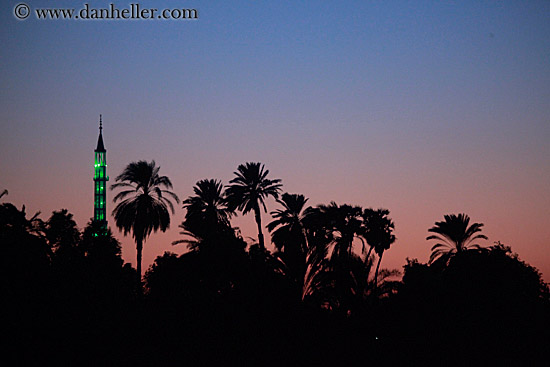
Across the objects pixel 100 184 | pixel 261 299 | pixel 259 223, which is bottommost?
pixel 261 299

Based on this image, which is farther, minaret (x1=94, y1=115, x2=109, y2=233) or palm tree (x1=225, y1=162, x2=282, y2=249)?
minaret (x1=94, y1=115, x2=109, y2=233)

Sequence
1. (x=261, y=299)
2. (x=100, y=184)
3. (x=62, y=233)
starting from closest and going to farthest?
1. (x=261, y=299)
2. (x=62, y=233)
3. (x=100, y=184)

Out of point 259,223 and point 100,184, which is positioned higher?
point 100,184

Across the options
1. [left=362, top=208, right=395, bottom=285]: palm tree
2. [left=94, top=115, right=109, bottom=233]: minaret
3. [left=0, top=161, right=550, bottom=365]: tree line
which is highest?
[left=94, top=115, right=109, bottom=233]: minaret

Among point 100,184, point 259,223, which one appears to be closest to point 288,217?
point 259,223

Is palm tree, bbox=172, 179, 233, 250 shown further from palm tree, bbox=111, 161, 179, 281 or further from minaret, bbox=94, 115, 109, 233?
minaret, bbox=94, 115, 109, 233

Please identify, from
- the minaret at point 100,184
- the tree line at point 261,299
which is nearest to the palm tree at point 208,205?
the tree line at point 261,299

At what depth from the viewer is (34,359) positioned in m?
40.5

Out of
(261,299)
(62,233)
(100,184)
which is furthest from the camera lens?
(100,184)

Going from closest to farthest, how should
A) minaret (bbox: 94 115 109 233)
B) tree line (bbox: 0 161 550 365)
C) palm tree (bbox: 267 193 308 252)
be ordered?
tree line (bbox: 0 161 550 365)
palm tree (bbox: 267 193 308 252)
minaret (bbox: 94 115 109 233)

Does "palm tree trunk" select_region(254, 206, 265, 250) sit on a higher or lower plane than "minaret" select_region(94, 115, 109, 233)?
lower

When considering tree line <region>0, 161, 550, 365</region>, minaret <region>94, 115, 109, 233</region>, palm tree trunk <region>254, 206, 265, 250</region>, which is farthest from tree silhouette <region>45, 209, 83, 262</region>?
minaret <region>94, 115, 109, 233</region>

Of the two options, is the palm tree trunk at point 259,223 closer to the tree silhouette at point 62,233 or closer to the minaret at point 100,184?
the tree silhouette at point 62,233

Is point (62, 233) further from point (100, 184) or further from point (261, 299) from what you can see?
point (100, 184)
